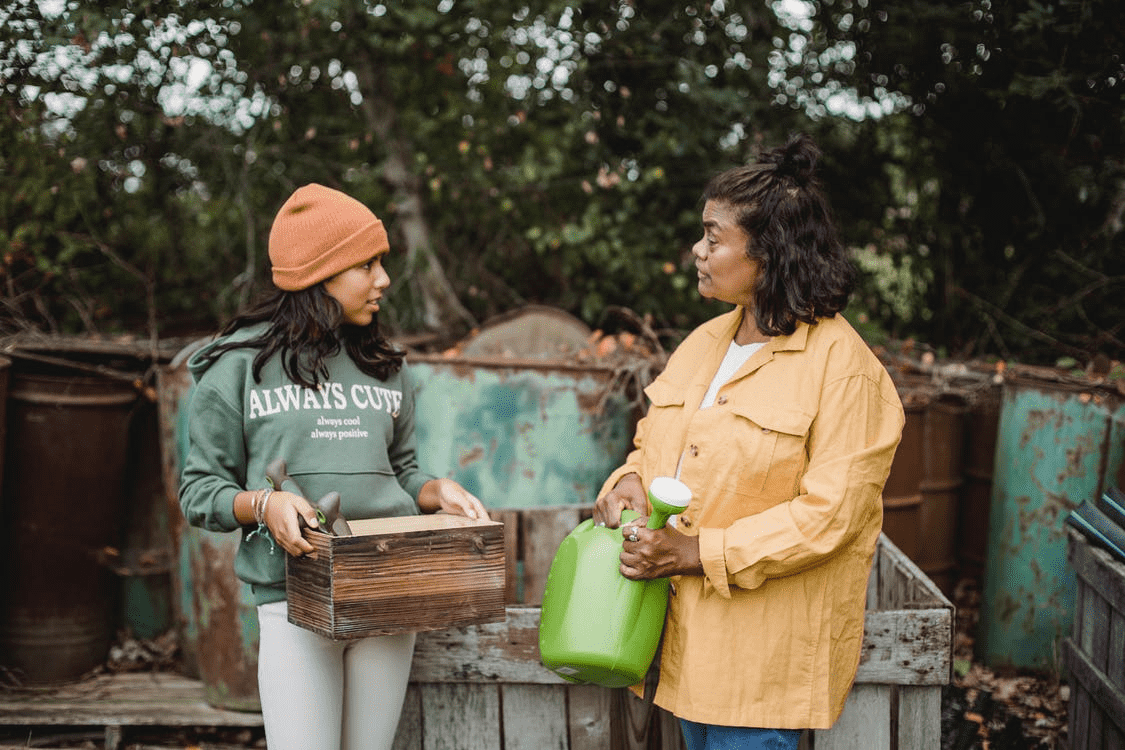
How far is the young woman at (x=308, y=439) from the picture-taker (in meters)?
1.95

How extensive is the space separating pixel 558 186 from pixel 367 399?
3.10 meters

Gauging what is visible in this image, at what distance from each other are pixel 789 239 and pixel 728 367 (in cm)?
32

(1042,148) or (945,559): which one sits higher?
Result: (1042,148)

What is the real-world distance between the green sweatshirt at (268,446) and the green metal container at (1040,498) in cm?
285

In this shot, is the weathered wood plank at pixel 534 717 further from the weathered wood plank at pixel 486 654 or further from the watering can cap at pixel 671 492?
the watering can cap at pixel 671 492

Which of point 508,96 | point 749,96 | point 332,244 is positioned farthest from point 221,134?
point 332,244

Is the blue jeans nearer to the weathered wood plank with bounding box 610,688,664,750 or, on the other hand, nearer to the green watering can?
the green watering can

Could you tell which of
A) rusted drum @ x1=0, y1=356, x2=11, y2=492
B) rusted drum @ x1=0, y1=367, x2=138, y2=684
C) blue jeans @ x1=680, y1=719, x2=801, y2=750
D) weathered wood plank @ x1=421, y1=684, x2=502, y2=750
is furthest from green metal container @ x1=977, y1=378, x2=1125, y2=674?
rusted drum @ x1=0, y1=356, x2=11, y2=492

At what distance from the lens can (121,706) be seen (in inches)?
127

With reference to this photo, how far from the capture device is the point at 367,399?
2143 millimetres

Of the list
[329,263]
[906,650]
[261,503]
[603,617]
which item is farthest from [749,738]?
[329,263]

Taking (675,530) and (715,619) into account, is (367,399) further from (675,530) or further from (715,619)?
(715,619)

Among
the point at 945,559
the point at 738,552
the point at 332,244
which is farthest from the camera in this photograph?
the point at 945,559

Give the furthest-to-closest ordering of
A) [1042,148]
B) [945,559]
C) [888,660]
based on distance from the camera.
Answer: [1042,148] → [945,559] → [888,660]
